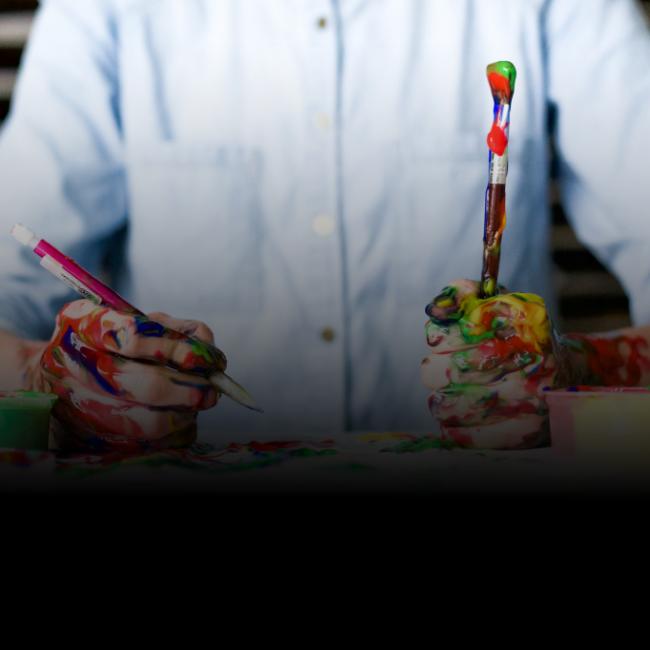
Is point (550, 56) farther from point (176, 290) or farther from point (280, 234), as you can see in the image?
point (176, 290)

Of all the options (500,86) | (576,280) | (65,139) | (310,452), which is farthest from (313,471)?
(576,280)

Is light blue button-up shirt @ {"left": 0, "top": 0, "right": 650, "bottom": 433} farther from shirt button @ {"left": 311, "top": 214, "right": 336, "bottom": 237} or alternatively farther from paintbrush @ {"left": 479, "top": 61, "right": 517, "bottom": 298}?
paintbrush @ {"left": 479, "top": 61, "right": 517, "bottom": 298}

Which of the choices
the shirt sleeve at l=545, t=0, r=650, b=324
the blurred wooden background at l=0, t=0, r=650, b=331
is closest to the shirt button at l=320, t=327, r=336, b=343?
the shirt sleeve at l=545, t=0, r=650, b=324

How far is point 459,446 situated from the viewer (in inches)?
23.5

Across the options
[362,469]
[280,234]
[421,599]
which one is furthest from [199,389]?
[280,234]

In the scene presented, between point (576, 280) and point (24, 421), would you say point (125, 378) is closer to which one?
point (24, 421)

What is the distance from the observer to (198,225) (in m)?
0.93

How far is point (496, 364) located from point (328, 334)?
33cm

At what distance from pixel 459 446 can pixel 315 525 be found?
23 cm

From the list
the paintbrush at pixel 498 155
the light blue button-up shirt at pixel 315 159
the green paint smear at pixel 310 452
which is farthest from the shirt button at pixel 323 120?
the green paint smear at pixel 310 452

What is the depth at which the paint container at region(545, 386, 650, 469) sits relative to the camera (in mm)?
484

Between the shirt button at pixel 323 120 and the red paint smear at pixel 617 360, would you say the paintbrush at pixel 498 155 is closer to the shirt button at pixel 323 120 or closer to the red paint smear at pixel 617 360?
the red paint smear at pixel 617 360

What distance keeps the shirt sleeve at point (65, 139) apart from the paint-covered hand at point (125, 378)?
291 millimetres

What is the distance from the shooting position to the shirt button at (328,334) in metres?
0.89
